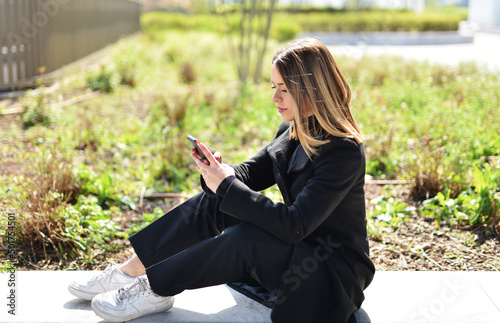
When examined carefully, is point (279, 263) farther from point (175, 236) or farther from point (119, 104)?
point (119, 104)

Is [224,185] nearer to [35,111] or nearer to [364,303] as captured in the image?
[364,303]

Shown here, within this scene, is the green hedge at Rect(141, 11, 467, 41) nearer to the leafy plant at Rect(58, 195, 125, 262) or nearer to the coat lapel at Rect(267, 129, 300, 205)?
the leafy plant at Rect(58, 195, 125, 262)

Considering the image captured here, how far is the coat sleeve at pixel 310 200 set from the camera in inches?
79.9

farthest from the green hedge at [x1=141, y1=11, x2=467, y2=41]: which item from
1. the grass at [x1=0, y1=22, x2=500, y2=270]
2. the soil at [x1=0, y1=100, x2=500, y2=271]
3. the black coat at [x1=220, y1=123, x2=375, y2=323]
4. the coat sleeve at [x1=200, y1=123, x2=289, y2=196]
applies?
the black coat at [x1=220, y1=123, x2=375, y2=323]

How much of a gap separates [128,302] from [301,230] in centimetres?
79

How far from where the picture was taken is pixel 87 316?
2365 mm

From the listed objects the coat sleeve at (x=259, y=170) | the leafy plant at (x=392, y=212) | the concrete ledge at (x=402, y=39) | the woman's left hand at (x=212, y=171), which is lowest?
the leafy plant at (x=392, y=212)

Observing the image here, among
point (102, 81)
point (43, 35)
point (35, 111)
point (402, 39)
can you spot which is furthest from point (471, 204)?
point (402, 39)

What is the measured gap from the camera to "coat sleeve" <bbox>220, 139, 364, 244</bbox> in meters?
2.03

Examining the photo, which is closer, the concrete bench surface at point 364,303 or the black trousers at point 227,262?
the black trousers at point 227,262

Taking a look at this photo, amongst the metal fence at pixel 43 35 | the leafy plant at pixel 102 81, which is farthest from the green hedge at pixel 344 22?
the leafy plant at pixel 102 81

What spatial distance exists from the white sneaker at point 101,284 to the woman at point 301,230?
137 mm

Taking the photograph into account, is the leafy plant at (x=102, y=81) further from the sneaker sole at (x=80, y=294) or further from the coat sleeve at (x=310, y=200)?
the coat sleeve at (x=310, y=200)

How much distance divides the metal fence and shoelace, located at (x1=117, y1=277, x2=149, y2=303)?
4317mm
